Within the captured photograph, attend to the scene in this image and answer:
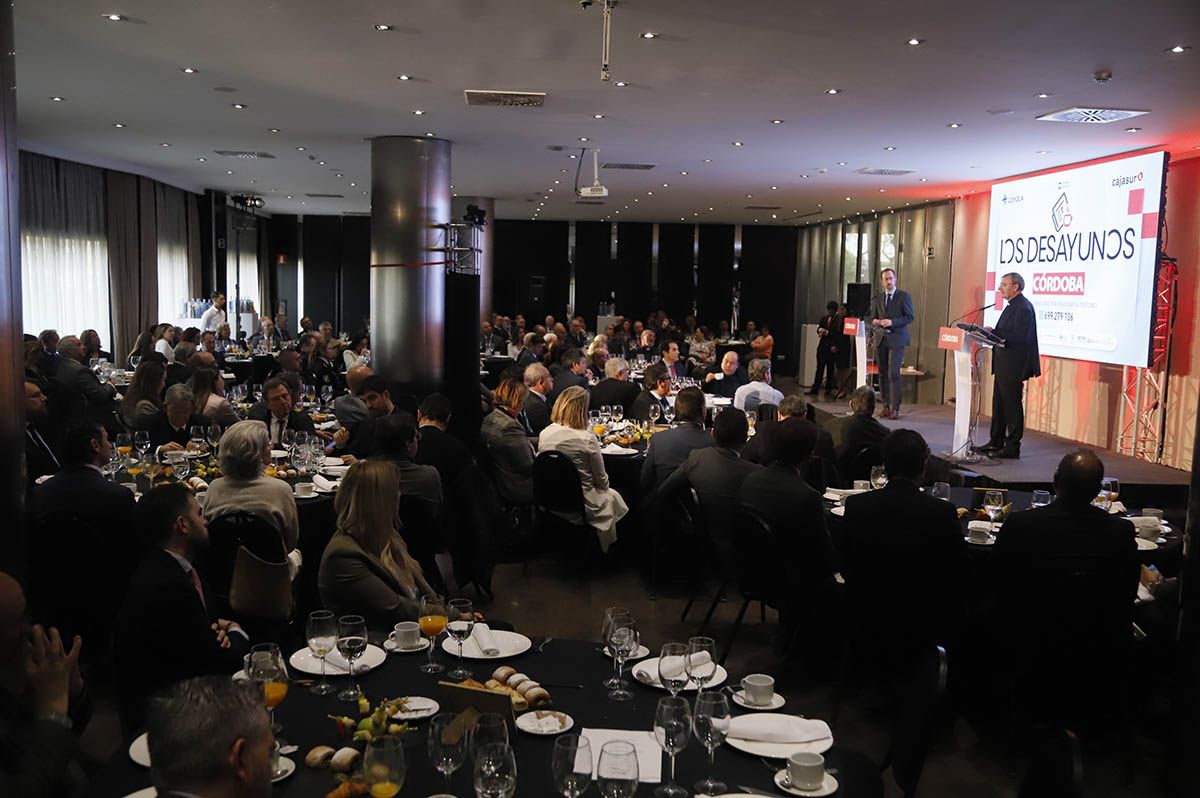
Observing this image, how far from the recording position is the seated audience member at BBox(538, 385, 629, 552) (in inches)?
262

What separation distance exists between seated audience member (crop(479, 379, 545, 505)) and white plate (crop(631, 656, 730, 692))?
13.1 feet

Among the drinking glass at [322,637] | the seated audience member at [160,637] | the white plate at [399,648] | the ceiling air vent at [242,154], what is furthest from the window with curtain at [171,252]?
the drinking glass at [322,637]

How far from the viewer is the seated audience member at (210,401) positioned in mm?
7098

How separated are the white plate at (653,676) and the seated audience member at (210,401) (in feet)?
16.1

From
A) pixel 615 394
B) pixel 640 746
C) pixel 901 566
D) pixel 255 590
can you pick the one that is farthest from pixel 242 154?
pixel 640 746

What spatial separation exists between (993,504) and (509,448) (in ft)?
10.7

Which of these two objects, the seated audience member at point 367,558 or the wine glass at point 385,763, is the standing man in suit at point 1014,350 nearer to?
the seated audience member at point 367,558

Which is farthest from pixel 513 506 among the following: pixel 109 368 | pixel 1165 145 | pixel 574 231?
pixel 574 231

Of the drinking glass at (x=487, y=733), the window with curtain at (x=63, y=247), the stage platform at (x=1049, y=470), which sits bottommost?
the stage platform at (x=1049, y=470)

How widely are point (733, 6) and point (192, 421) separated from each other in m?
4.69

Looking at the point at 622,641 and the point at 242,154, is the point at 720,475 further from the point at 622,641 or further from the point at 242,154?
the point at 242,154

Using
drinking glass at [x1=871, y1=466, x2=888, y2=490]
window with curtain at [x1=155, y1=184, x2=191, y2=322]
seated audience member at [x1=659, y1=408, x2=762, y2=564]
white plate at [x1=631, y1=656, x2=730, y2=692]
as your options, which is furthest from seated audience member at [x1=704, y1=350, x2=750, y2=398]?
window with curtain at [x1=155, y1=184, x2=191, y2=322]

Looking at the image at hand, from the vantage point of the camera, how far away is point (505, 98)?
870cm

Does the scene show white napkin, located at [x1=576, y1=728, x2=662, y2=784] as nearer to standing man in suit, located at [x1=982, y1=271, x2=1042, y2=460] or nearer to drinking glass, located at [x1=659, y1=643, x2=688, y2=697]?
drinking glass, located at [x1=659, y1=643, x2=688, y2=697]
